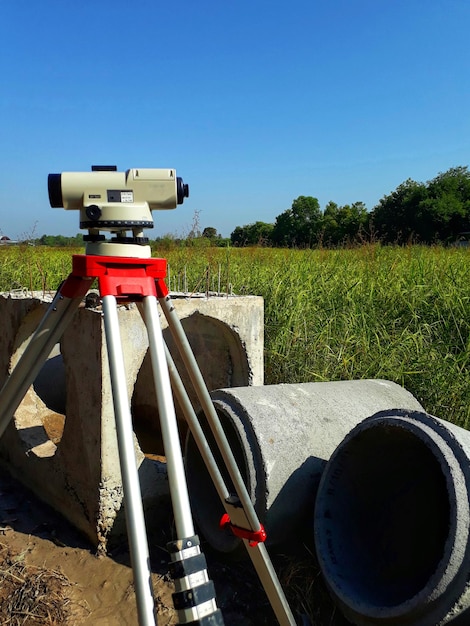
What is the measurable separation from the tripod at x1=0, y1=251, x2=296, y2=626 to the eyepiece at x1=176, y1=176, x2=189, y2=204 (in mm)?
217

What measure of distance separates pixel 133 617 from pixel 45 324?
159 centimetres

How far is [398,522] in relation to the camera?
252 cm

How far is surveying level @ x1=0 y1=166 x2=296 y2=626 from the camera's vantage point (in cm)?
116

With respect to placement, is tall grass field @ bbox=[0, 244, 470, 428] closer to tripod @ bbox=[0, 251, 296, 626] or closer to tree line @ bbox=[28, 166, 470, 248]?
tripod @ bbox=[0, 251, 296, 626]

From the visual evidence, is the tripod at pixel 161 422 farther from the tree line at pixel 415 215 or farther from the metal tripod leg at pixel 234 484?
the tree line at pixel 415 215

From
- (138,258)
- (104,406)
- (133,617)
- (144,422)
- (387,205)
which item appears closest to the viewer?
(138,258)

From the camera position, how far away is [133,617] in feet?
7.75

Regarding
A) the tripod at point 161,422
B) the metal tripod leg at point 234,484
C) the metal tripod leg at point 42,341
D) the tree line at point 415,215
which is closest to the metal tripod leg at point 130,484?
the tripod at point 161,422

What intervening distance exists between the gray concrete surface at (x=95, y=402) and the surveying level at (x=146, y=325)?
1269 mm

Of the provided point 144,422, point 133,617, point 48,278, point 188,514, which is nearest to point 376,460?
point 133,617

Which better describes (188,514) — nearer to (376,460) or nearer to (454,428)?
(454,428)

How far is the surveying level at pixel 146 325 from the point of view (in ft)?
3.80

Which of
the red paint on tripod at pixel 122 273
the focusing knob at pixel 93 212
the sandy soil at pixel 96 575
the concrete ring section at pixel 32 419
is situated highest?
the focusing knob at pixel 93 212

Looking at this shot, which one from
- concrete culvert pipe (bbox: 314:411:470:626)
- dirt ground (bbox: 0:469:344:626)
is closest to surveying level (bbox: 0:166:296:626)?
concrete culvert pipe (bbox: 314:411:470:626)
